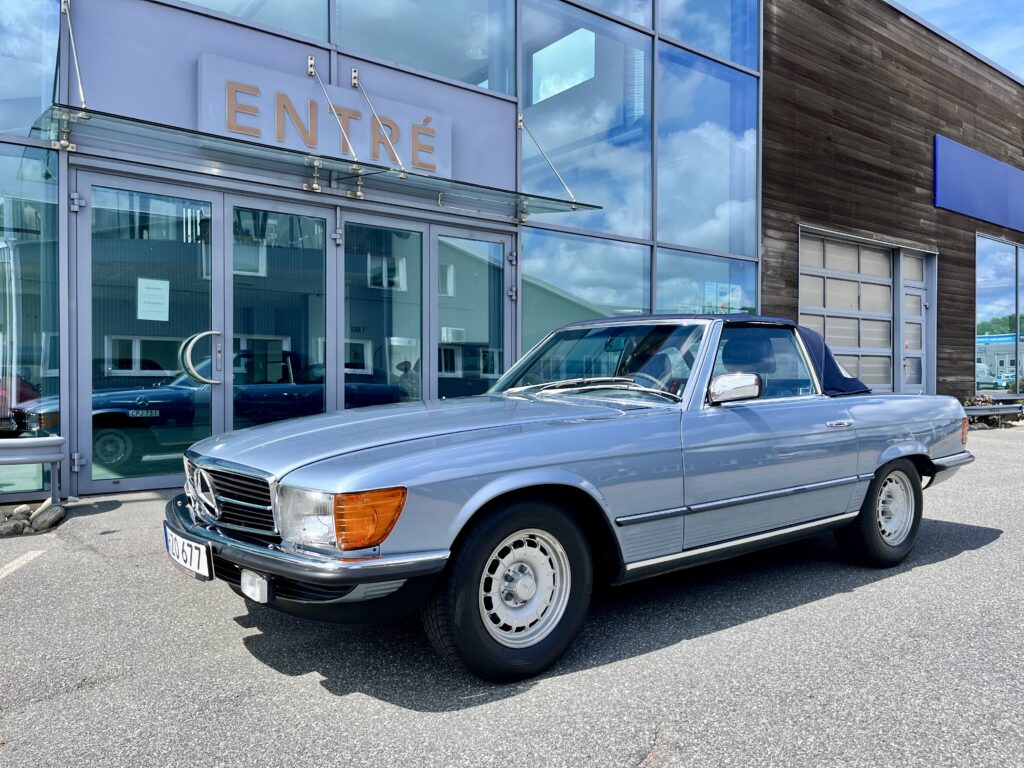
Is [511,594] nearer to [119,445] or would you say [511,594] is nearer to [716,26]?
[119,445]

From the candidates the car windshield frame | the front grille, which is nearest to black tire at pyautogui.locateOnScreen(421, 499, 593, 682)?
the front grille

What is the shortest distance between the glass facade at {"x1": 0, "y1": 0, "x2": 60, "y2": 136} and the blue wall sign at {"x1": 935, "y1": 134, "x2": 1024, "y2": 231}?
15.1 metres

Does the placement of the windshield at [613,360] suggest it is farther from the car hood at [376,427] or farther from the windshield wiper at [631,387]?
the car hood at [376,427]

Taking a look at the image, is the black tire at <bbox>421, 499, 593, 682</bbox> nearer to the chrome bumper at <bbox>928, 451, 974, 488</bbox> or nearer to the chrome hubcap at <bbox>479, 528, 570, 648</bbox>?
the chrome hubcap at <bbox>479, 528, 570, 648</bbox>

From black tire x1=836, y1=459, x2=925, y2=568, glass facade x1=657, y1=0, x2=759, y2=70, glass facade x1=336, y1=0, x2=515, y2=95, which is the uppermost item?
glass facade x1=657, y1=0, x2=759, y2=70

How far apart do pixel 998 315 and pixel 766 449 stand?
1670 cm

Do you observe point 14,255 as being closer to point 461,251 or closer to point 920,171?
point 461,251

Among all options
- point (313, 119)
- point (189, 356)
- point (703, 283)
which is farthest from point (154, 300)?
point (703, 283)

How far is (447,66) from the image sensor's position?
29.8ft

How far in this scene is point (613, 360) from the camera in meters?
4.33

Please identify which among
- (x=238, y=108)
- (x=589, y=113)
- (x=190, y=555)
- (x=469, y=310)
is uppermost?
(x=589, y=113)

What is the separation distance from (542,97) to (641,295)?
9.55 ft

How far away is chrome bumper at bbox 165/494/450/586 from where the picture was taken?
8.80 ft

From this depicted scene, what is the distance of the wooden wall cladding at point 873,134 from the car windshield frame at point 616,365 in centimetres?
878
